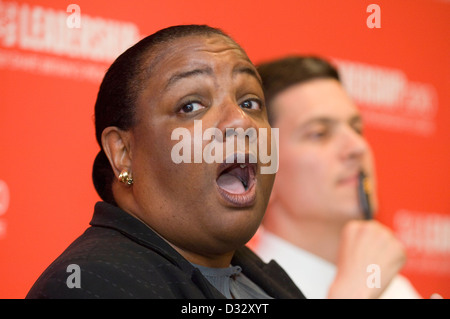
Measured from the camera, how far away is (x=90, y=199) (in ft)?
6.03

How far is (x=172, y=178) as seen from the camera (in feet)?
3.17

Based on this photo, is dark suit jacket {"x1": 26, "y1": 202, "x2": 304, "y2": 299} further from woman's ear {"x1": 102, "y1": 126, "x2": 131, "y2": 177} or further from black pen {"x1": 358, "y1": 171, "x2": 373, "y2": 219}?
black pen {"x1": 358, "y1": 171, "x2": 373, "y2": 219}

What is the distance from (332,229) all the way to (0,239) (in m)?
0.92

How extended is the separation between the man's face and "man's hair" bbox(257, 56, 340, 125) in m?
0.07

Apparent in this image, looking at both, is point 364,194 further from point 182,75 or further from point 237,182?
point 182,75

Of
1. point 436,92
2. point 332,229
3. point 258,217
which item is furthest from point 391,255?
point 436,92

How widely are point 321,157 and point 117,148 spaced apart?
926mm

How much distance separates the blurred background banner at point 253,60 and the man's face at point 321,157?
1.24 ft

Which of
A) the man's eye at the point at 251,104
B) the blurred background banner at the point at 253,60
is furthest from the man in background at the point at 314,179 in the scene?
the man's eye at the point at 251,104

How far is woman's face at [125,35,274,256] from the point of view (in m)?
0.96

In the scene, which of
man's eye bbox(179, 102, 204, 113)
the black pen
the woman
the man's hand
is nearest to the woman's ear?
the woman

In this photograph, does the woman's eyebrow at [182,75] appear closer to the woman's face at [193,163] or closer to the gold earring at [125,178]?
the woman's face at [193,163]

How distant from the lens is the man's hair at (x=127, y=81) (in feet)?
3.37
